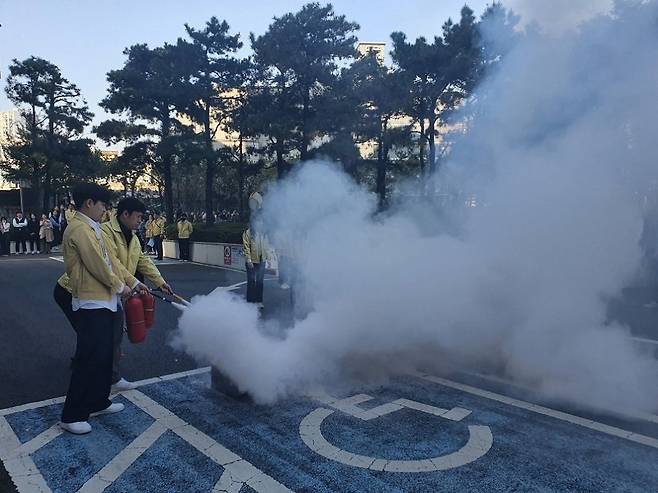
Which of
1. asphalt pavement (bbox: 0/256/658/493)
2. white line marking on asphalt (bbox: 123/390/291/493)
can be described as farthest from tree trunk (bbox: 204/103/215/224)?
white line marking on asphalt (bbox: 123/390/291/493)

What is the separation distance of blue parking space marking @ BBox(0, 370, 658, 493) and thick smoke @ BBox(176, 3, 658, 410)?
51 centimetres

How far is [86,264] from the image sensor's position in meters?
3.88

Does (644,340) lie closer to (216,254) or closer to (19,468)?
(19,468)

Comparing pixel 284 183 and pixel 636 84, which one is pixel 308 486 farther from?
pixel 284 183

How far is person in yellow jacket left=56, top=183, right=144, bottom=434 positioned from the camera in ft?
12.8

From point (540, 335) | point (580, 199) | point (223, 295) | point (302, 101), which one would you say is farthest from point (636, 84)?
point (302, 101)

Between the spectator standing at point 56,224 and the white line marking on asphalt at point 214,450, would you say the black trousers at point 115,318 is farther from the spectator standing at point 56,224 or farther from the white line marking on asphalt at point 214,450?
the spectator standing at point 56,224

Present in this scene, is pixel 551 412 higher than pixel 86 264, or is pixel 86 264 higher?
pixel 86 264

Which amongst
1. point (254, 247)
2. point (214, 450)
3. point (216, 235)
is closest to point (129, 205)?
point (214, 450)

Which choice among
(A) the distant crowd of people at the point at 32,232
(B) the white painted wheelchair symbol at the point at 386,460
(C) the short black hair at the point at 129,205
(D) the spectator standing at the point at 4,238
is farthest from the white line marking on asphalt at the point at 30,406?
(D) the spectator standing at the point at 4,238

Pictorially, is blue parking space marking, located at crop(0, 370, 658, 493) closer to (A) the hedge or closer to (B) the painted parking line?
(B) the painted parking line

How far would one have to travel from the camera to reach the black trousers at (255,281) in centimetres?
882

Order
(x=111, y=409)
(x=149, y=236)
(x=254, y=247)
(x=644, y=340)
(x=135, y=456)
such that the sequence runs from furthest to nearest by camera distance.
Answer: (x=149, y=236)
(x=254, y=247)
(x=644, y=340)
(x=111, y=409)
(x=135, y=456)

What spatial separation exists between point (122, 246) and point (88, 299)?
34.6 inches
